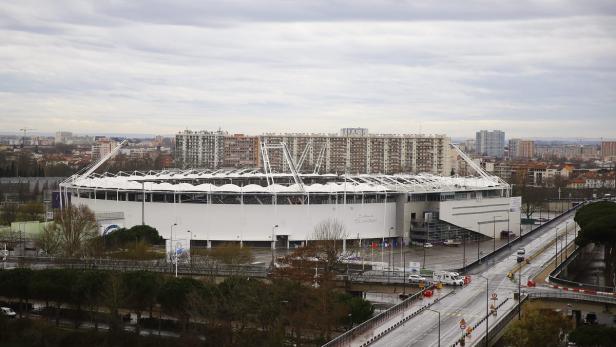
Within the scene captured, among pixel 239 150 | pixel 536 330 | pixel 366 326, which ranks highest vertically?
pixel 239 150

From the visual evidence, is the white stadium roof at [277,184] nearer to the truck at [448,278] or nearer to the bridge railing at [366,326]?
the truck at [448,278]

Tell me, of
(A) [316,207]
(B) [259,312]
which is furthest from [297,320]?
(A) [316,207]

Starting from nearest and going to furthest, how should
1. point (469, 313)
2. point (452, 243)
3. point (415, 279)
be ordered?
1. point (469, 313)
2. point (415, 279)
3. point (452, 243)

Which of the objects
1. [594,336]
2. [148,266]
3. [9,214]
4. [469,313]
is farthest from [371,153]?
[594,336]

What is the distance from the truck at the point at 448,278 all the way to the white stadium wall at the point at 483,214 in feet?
52.9

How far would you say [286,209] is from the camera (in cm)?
5038

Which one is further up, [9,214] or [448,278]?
[9,214]

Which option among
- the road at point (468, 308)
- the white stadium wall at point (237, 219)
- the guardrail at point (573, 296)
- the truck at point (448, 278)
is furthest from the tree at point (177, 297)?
the white stadium wall at point (237, 219)

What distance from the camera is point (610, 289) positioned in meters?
36.1

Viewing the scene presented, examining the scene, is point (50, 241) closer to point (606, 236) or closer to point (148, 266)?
point (148, 266)

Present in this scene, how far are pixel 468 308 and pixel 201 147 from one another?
327 feet

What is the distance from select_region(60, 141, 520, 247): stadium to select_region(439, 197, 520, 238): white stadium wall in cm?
6

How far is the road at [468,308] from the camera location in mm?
25297

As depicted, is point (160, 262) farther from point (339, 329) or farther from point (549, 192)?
point (549, 192)
